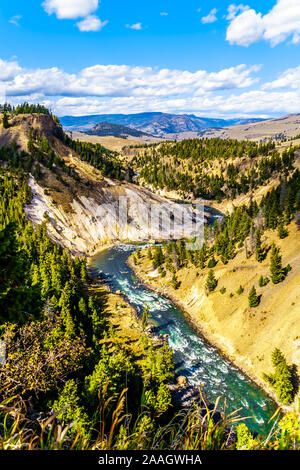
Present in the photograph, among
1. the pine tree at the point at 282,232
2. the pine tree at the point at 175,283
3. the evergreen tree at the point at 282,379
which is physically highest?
the pine tree at the point at 282,232

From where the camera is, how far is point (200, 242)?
9619 centimetres

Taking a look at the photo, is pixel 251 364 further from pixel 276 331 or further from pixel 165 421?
pixel 165 421

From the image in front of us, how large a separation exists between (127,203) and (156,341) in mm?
88263

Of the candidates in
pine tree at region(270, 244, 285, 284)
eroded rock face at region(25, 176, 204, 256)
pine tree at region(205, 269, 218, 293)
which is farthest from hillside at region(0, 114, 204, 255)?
pine tree at region(270, 244, 285, 284)

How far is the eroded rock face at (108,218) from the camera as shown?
104 m

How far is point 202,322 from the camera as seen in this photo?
59.8 meters

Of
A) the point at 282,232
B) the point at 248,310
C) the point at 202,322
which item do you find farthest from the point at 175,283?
the point at 282,232

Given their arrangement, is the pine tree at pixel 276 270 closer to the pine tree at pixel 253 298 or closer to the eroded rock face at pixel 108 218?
the pine tree at pixel 253 298

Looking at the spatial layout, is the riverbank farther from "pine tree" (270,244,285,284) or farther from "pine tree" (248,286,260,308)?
"pine tree" (270,244,285,284)

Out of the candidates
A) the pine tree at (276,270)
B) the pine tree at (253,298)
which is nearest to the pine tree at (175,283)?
the pine tree at (253,298)

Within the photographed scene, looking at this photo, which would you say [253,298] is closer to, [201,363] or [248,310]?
[248,310]

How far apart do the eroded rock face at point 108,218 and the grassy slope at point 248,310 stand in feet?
149

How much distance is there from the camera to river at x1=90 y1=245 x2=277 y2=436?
39250 mm
